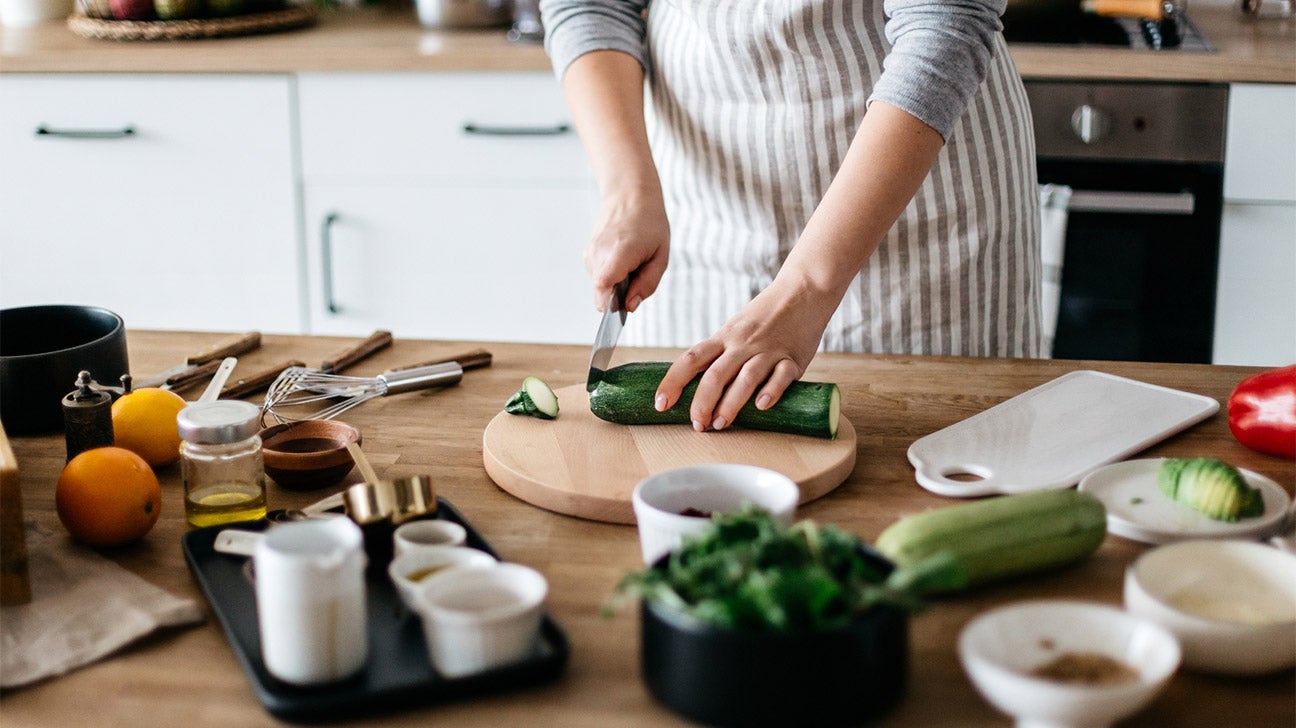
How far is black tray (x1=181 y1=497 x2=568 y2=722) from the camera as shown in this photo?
746mm

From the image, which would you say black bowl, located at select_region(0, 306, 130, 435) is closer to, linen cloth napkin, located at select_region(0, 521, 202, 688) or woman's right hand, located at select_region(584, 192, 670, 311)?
linen cloth napkin, located at select_region(0, 521, 202, 688)

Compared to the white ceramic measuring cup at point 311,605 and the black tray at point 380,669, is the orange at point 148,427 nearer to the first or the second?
the black tray at point 380,669

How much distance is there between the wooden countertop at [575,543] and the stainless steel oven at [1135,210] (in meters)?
0.99

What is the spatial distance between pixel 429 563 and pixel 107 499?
277 millimetres

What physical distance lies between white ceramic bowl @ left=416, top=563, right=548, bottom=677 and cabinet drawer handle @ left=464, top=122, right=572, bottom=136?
1.71 meters

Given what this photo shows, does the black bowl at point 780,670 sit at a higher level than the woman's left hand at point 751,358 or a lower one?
lower

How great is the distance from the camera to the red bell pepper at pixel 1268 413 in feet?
3.63

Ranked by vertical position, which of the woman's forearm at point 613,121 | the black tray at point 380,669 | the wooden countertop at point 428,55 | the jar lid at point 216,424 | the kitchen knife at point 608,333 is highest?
the wooden countertop at point 428,55

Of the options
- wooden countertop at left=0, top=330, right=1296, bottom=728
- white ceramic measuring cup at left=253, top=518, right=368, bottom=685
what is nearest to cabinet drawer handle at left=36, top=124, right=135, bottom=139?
wooden countertop at left=0, top=330, right=1296, bottom=728

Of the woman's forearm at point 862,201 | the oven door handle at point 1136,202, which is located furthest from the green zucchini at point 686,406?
the oven door handle at point 1136,202

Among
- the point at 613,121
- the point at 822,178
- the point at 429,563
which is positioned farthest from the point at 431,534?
the point at 822,178

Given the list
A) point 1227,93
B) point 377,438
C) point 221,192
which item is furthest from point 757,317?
point 221,192

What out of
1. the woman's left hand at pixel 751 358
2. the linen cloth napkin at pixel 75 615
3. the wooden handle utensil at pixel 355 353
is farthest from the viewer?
the wooden handle utensil at pixel 355 353

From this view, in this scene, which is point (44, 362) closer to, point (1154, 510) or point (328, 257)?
point (1154, 510)
